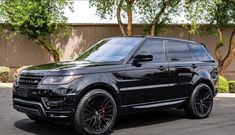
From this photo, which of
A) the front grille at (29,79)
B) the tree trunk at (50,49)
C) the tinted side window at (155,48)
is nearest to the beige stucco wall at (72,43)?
the tree trunk at (50,49)

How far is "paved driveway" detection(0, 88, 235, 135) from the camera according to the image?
8630 mm

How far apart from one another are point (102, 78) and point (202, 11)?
11.4 metres

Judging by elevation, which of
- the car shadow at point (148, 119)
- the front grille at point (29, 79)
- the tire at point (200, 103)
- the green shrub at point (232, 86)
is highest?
the front grille at point (29, 79)

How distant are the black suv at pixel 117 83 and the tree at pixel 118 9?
32.2 feet

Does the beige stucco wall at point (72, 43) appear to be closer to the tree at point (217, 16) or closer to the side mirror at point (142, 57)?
the tree at point (217, 16)

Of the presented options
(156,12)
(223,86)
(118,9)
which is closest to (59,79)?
(223,86)

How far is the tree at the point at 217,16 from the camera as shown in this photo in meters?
18.8

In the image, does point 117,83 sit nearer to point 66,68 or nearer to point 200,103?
point 66,68

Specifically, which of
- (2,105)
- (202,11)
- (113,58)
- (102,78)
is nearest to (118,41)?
(113,58)

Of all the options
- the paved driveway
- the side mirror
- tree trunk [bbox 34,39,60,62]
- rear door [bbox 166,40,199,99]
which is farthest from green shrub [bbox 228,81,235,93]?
the side mirror

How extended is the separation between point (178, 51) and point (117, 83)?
7.22ft

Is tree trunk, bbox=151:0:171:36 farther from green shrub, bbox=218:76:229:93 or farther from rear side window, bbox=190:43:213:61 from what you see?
rear side window, bbox=190:43:213:61

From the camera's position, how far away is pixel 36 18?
19.9 metres

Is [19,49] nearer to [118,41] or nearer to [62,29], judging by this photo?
[62,29]
